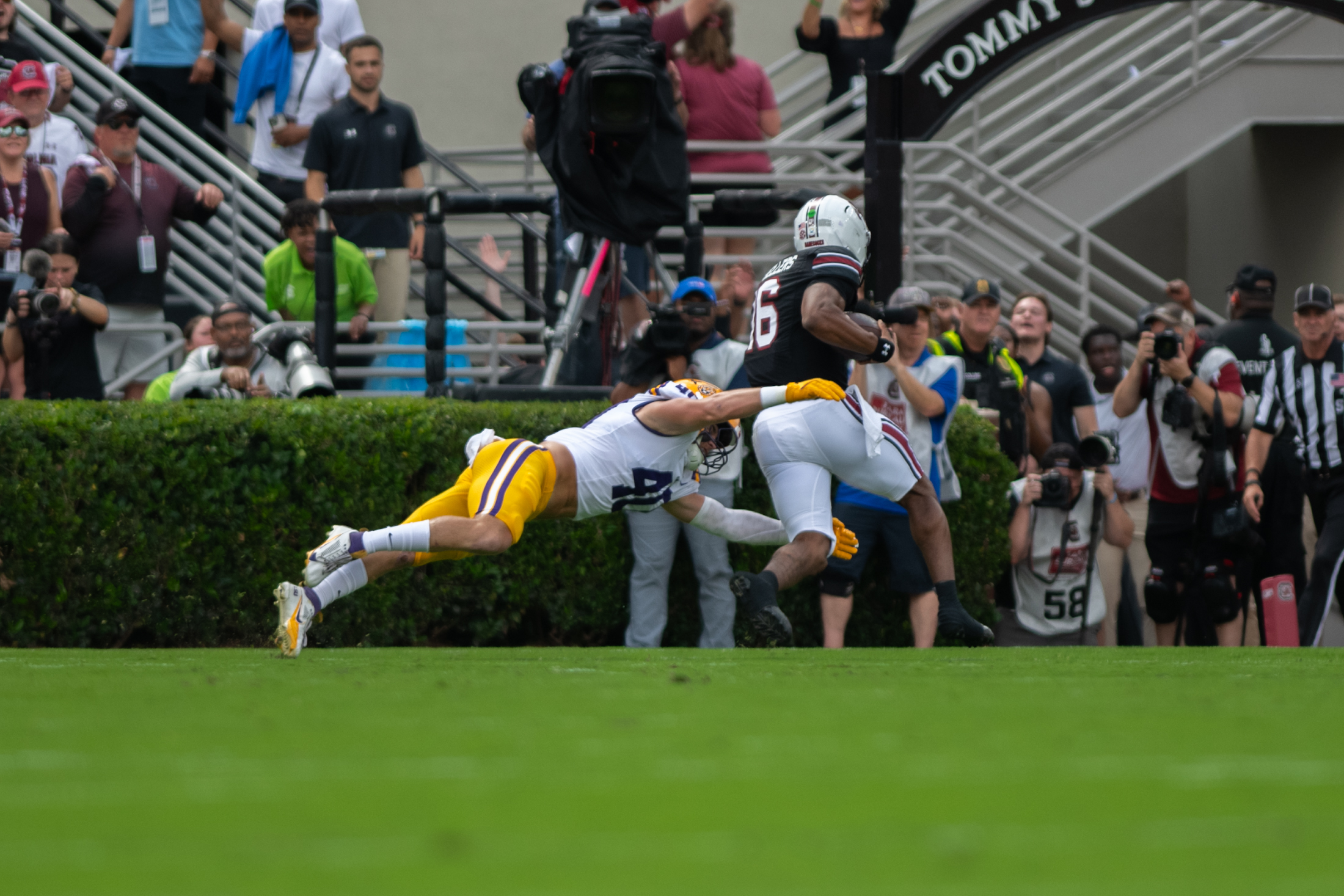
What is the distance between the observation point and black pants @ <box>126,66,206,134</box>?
13.5 m

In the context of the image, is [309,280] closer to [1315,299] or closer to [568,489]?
[568,489]

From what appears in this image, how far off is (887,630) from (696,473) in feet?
8.57

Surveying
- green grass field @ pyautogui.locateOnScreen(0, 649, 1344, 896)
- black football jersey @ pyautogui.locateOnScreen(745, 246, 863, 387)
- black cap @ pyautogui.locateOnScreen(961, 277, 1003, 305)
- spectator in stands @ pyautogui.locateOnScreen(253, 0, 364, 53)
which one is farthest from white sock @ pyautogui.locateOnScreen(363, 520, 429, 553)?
spectator in stands @ pyautogui.locateOnScreen(253, 0, 364, 53)

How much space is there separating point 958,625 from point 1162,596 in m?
2.68

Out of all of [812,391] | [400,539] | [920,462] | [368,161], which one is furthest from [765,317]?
[368,161]

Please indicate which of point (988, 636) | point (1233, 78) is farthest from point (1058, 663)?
point (1233, 78)

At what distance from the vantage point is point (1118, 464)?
34.7ft

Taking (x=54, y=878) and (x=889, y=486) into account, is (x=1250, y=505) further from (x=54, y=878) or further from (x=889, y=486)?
(x=54, y=878)

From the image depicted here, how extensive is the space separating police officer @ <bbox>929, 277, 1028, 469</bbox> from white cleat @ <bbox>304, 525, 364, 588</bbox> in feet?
13.7

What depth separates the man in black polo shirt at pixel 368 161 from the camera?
1162cm

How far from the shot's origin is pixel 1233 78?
46.9 feet

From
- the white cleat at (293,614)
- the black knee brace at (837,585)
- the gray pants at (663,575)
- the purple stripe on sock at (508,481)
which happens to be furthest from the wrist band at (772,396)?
the black knee brace at (837,585)

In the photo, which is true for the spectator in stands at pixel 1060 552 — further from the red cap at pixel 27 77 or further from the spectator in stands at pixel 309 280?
the red cap at pixel 27 77

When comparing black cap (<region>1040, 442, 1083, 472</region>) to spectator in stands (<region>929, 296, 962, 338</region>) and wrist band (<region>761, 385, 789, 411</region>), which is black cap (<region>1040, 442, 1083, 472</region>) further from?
wrist band (<region>761, 385, 789, 411</region>)
